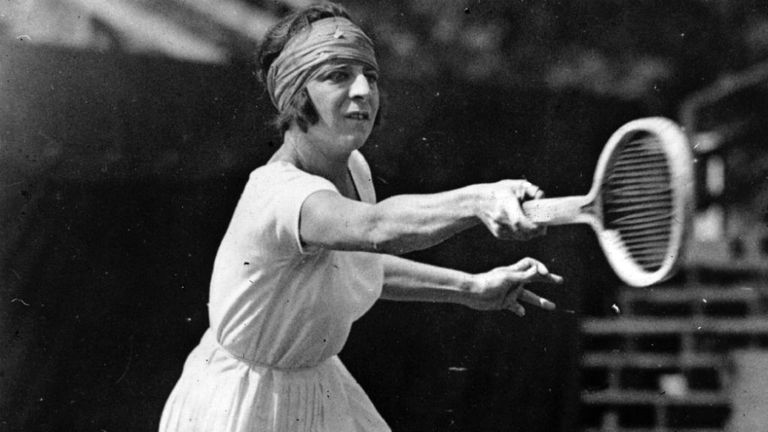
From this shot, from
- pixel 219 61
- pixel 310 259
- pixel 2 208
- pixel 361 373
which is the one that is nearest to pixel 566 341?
pixel 361 373

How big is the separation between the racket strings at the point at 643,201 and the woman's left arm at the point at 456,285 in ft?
1.04

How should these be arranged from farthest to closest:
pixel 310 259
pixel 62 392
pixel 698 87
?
pixel 62 392 → pixel 698 87 → pixel 310 259

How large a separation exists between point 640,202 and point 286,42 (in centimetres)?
70

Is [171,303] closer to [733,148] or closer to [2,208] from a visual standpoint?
[2,208]

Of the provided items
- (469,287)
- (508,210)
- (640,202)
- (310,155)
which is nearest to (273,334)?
(310,155)

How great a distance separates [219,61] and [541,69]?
698mm

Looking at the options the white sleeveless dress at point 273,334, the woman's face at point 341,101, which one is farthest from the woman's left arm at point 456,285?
the woman's face at point 341,101

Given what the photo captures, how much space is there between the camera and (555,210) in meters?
1.67

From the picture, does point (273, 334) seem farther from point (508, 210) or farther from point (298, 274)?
point (508, 210)

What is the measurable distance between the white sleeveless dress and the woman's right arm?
130 mm

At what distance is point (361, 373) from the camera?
2.55m

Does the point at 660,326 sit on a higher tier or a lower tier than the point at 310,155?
lower

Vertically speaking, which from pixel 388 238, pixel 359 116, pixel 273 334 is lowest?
pixel 273 334

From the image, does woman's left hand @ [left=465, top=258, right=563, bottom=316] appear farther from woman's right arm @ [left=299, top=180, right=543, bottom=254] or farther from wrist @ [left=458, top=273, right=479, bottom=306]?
woman's right arm @ [left=299, top=180, right=543, bottom=254]
